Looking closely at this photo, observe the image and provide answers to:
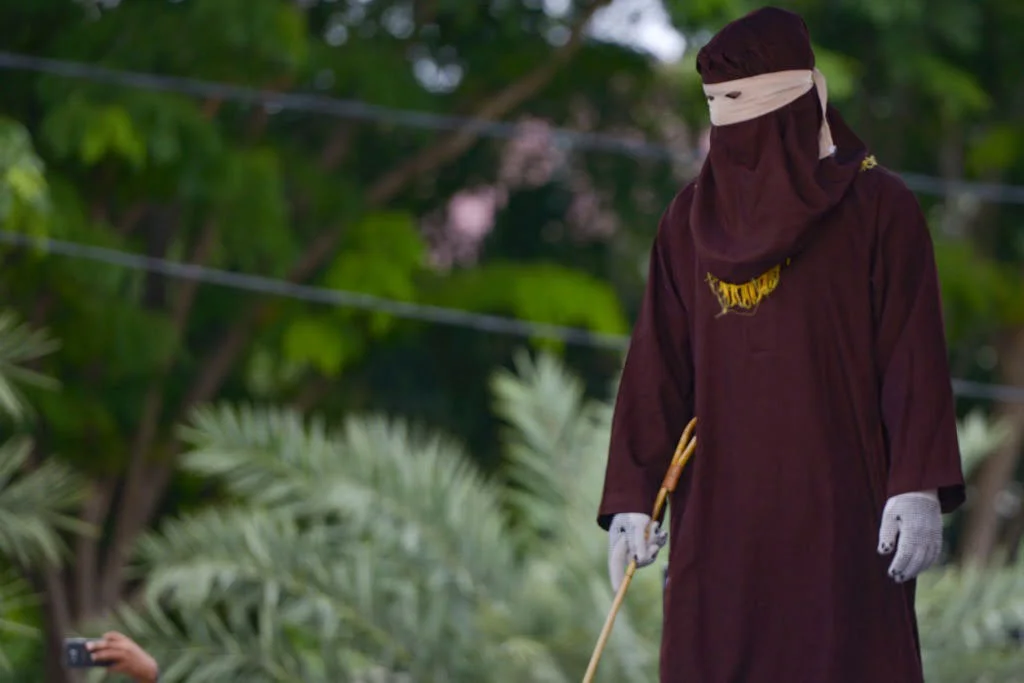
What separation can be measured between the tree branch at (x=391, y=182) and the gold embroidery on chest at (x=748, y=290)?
21.0 feet

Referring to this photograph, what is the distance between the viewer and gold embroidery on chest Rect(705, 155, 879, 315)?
3.43 meters

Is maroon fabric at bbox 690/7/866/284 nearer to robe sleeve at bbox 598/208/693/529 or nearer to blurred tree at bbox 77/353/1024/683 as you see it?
robe sleeve at bbox 598/208/693/529

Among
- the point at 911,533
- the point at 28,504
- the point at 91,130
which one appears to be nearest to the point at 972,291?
the point at 91,130

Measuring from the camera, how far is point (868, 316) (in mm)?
3426

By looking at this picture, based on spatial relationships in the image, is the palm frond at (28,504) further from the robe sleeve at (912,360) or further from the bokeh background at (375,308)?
the robe sleeve at (912,360)

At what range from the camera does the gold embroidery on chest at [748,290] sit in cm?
343

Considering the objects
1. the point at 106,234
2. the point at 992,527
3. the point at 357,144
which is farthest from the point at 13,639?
the point at 992,527

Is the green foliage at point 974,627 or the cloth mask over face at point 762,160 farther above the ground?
the cloth mask over face at point 762,160

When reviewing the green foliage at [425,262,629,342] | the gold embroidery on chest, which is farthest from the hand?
the green foliage at [425,262,629,342]

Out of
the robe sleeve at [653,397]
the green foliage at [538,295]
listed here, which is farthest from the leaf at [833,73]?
the robe sleeve at [653,397]

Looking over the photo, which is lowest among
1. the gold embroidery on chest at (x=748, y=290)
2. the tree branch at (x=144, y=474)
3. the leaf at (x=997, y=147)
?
the gold embroidery on chest at (x=748, y=290)

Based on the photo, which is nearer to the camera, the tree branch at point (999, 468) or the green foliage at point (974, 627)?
the green foliage at point (974, 627)

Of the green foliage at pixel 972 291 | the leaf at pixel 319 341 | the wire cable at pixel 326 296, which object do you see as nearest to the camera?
the wire cable at pixel 326 296

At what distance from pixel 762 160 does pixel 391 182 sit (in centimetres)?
707
